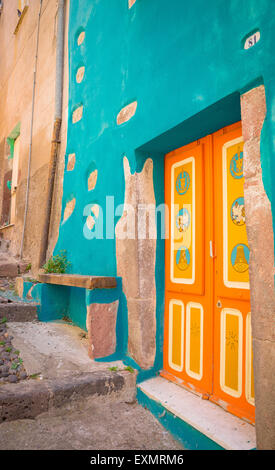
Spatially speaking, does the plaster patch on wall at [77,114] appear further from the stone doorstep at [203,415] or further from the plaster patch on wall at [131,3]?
the stone doorstep at [203,415]

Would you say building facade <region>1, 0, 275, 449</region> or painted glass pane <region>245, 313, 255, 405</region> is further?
painted glass pane <region>245, 313, 255, 405</region>

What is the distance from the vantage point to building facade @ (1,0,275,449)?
1732 mm

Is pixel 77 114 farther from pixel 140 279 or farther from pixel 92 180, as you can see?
pixel 140 279

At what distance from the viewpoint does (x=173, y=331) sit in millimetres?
2676

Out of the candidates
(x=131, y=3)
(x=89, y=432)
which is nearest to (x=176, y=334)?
(x=89, y=432)

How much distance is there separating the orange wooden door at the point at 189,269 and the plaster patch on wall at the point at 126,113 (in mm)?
514

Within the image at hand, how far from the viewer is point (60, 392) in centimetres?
229

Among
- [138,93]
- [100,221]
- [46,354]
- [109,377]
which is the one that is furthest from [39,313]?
[138,93]

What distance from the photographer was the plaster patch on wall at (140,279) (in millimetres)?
2684

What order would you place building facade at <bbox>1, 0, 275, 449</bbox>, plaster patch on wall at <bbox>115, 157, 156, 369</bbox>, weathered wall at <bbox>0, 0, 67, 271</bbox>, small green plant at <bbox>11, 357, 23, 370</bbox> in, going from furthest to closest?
weathered wall at <bbox>0, 0, 67, 271</bbox>, plaster patch on wall at <bbox>115, 157, 156, 369</bbox>, small green plant at <bbox>11, 357, 23, 370</bbox>, building facade at <bbox>1, 0, 275, 449</bbox>

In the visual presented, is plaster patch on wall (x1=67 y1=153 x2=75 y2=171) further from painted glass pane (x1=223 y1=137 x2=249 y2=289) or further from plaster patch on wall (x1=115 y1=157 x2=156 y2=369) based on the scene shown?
painted glass pane (x1=223 y1=137 x2=249 y2=289)

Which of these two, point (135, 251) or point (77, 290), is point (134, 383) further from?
point (77, 290)

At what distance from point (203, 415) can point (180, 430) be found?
0.59 ft

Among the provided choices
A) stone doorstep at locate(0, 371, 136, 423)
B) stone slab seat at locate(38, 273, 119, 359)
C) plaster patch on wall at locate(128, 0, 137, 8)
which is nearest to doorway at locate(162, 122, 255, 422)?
stone doorstep at locate(0, 371, 136, 423)
